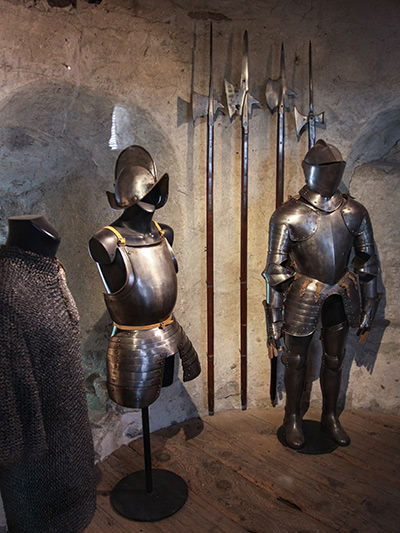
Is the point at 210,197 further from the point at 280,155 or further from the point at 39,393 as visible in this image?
the point at 39,393

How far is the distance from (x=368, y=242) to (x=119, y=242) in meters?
1.41

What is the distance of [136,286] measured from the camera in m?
2.03

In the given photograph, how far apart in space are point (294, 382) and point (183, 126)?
1.61 meters

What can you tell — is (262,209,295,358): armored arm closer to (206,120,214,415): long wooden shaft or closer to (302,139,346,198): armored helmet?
(302,139,346,198): armored helmet

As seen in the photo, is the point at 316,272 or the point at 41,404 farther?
the point at 316,272

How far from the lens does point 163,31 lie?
255cm

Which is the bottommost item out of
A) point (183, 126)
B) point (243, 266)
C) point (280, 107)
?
point (243, 266)

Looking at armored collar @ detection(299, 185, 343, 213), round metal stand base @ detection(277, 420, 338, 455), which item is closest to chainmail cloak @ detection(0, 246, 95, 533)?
round metal stand base @ detection(277, 420, 338, 455)

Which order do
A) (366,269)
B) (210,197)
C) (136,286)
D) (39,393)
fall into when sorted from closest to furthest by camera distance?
(39,393), (136,286), (366,269), (210,197)

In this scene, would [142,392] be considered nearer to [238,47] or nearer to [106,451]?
[106,451]

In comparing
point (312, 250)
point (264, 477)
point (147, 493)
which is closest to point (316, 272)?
point (312, 250)

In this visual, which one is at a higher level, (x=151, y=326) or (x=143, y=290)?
(x=143, y=290)

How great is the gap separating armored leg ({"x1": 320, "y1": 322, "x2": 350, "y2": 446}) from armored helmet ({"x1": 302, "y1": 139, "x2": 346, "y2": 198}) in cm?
79

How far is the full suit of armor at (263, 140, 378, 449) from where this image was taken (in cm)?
249
